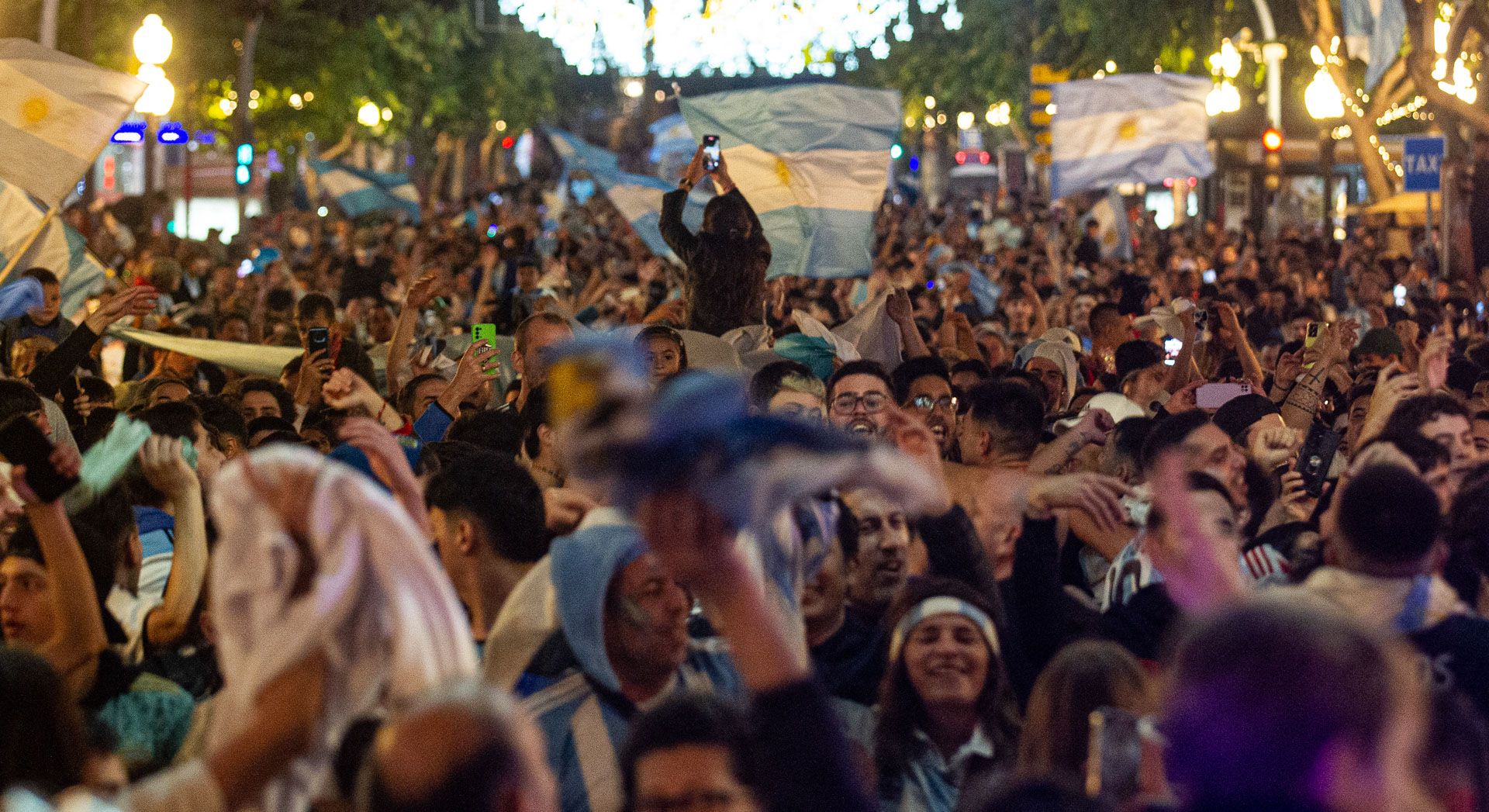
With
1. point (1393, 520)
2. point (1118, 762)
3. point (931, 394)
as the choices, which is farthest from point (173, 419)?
point (1118, 762)

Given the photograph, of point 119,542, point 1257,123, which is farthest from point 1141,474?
point 1257,123

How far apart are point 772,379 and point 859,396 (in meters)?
0.35

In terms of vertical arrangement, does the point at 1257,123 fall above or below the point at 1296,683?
above

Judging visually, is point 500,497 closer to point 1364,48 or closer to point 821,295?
point 821,295

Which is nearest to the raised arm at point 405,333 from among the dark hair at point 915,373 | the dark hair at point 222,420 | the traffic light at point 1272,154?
the dark hair at point 222,420

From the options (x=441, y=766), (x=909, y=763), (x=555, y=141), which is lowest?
(x=909, y=763)

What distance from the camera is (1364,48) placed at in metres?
31.0

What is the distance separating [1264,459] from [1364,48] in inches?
1015

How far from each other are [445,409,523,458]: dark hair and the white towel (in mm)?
4357

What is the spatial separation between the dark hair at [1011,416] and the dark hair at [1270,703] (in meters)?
4.49

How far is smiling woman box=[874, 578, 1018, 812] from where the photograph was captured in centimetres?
452

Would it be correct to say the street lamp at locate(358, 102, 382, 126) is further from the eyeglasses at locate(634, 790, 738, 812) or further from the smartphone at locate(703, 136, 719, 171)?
the eyeglasses at locate(634, 790, 738, 812)

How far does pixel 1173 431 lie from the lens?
6.32 metres

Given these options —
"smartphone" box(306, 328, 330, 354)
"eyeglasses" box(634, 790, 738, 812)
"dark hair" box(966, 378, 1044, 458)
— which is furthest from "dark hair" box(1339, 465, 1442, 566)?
"smartphone" box(306, 328, 330, 354)
